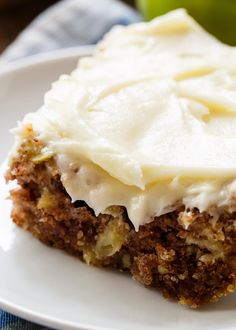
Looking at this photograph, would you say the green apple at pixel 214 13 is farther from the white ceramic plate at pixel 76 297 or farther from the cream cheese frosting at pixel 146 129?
the white ceramic plate at pixel 76 297

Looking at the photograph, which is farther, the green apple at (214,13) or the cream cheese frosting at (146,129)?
the green apple at (214,13)

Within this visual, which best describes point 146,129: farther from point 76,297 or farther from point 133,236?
point 76,297

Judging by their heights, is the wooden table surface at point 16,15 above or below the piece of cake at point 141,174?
below

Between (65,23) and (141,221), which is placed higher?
(141,221)

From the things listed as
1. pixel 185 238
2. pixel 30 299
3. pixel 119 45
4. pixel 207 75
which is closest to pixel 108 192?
pixel 185 238

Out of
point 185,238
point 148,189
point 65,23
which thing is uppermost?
point 148,189

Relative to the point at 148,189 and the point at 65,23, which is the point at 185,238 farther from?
the point at 65,23

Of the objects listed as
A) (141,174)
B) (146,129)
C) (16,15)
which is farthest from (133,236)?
(16,15)

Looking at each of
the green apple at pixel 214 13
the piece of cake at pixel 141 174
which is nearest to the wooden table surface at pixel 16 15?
the green apple at pixel 214 13
